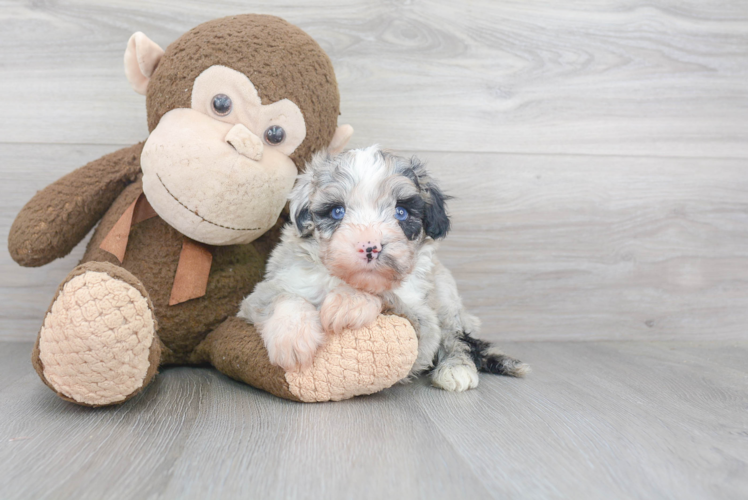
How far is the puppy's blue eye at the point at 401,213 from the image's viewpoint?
1.32m

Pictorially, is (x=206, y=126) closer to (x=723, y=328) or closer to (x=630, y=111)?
(x=630, y=111)

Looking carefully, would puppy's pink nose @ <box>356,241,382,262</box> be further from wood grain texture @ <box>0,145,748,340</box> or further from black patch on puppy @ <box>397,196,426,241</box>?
wood grain texture @ <box>0,145,748,340</box>

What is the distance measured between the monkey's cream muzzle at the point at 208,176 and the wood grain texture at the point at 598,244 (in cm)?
80

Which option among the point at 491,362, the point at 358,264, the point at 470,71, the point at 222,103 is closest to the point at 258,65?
the point at 222,103

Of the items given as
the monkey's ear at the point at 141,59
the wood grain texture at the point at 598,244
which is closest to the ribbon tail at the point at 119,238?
the monkey's ear at the point at 141,59

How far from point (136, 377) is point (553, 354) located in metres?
1.38

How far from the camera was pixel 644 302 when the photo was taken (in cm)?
220

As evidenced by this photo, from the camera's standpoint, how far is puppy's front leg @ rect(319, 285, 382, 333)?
122 centimetres

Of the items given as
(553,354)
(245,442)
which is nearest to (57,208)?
(245,442)

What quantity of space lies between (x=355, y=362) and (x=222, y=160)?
0.58m

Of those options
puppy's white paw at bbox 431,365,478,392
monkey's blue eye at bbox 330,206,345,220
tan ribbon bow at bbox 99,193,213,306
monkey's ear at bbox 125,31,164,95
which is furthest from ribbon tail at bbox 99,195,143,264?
puppy's white paw at bbox 431,365,478,392

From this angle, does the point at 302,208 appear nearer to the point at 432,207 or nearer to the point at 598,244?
the point at 432,207

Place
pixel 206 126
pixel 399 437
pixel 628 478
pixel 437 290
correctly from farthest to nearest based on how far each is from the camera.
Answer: pixel 437 290
pixel 206 126
pixel 399 437
pixel 628 478

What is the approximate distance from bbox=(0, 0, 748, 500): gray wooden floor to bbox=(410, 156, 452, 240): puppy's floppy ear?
1.36ft
